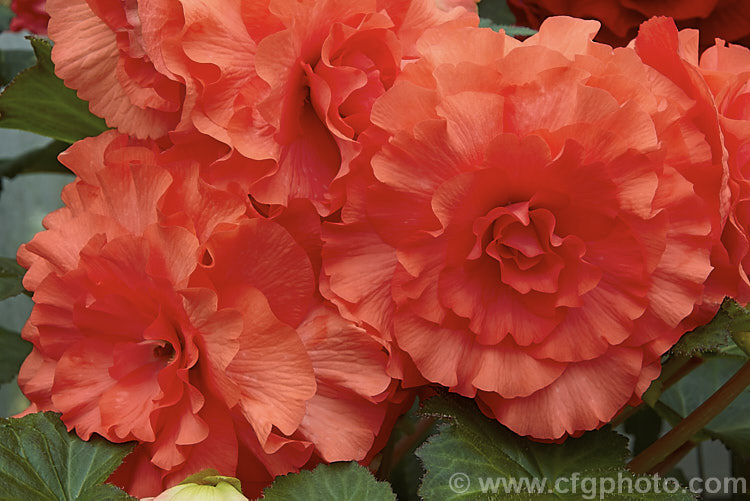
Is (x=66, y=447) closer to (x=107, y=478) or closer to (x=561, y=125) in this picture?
(x=107, y=478)

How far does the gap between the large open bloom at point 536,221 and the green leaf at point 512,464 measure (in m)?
0.02

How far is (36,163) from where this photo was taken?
0.95 m

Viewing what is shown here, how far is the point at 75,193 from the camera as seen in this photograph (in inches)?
17.3

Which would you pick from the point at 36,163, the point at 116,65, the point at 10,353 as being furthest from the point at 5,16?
the point at 116,65

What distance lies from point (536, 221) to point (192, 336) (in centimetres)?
17

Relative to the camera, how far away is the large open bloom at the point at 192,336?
379 millimetres

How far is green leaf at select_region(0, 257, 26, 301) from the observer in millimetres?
611

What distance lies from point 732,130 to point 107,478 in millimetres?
348

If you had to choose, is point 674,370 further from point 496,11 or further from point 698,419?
point 496,11

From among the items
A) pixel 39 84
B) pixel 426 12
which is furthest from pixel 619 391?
pixel 39 84

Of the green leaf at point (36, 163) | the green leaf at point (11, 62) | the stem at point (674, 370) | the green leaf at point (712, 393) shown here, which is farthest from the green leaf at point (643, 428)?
the green leaf at point (11, 62)

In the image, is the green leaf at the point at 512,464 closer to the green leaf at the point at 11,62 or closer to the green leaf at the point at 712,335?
the green leaf at the point at 712,335

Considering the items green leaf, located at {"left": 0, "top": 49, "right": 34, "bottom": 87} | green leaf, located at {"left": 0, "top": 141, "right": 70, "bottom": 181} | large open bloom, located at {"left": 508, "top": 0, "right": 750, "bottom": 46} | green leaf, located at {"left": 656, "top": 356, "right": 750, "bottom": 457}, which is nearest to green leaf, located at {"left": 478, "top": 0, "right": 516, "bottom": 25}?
large open bloom, located at {"left": 508, "top": 0, "right": 750, "bottom": 46}

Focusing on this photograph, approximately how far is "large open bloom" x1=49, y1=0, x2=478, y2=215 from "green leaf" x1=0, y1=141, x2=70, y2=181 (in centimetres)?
52
